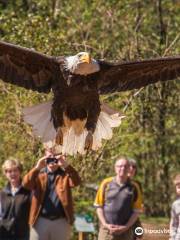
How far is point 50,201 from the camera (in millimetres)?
8844

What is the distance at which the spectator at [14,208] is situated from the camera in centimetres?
862

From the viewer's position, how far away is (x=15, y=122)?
12938 millimetres

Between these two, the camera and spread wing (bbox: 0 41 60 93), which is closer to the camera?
the camera

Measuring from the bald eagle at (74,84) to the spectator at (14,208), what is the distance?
1630 millimetres

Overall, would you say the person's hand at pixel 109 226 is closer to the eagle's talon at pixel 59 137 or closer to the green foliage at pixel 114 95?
the eagle's talon at pixel 59 137

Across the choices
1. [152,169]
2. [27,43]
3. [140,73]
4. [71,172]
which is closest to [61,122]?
[140,73]

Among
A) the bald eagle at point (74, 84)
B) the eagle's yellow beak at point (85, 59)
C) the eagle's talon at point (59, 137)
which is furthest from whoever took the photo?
the eagle's talon at point (59, 137)

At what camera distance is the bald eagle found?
33.3 ft

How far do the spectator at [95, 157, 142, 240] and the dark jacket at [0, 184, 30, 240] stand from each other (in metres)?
0.67

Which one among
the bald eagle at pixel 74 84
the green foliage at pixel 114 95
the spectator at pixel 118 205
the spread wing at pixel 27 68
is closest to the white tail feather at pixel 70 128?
the bald eagle at pixel 74 84

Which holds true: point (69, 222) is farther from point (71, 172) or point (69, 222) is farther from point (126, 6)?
point (126, 6)

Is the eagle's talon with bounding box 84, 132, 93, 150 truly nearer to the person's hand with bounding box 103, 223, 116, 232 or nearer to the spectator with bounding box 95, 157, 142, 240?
the spectator with bounding box 95, 157, 142, 240

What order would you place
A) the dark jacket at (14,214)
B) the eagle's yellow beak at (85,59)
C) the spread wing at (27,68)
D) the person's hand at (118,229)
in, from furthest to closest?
the spread wing at (27,68) → the eagle's yellow beak at (85,59) → the person's hand at (118,229) → the dark jacket at (14,214)

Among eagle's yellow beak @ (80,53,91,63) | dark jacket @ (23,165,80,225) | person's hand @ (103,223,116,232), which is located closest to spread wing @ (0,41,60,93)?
eagle's yellow beak @ (80,53,91,63)
